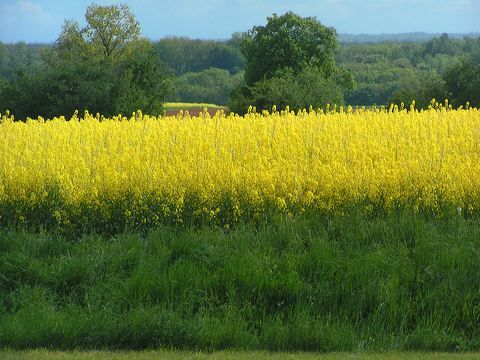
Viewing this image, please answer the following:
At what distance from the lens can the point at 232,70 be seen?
74000mm

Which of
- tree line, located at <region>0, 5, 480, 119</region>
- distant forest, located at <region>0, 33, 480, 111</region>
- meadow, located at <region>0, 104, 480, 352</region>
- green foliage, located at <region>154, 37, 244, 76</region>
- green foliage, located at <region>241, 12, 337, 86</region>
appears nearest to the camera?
meadow, located at <region>0, 104, 480, 352</region>

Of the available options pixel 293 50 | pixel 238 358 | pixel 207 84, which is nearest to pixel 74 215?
pixel 238 358

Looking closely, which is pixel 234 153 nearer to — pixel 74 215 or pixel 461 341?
pixel 74 215

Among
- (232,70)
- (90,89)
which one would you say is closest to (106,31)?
(232,70)

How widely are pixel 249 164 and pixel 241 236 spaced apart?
1.87m

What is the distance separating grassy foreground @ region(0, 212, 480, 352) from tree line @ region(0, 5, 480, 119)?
43.4 feet

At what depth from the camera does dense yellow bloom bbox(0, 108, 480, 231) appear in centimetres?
968

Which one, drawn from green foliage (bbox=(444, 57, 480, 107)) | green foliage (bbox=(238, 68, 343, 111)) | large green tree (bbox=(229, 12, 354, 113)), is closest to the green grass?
green foliage (bbox=(238, 68, 343, 111))

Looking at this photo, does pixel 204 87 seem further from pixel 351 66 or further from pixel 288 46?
pixel 351 66

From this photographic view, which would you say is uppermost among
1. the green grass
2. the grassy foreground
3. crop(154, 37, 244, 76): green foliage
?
crop(154, 37, 244, 76): green foliage

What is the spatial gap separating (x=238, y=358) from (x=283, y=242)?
2475mm

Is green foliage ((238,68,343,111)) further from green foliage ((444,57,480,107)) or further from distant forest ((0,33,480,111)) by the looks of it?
distant forest ((0,33,480,111))

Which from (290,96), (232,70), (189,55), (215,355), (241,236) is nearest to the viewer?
(215,355)

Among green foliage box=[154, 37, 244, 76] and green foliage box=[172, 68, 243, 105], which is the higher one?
green foliage box=[154, 37, 244, 76]
